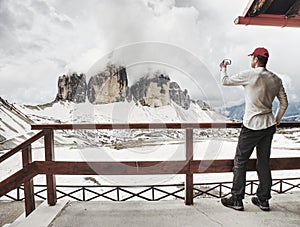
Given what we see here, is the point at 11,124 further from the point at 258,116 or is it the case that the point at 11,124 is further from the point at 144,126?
the point at 258,116

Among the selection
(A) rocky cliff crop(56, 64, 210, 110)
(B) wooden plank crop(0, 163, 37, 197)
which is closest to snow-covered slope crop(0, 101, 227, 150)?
(A) rocky cliff crop(56, 64, 210, 110)

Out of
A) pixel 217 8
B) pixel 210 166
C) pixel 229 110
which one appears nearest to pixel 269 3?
pixel 229 110

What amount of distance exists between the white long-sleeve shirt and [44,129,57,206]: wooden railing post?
1.53m

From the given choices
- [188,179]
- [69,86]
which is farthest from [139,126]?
[69,86]

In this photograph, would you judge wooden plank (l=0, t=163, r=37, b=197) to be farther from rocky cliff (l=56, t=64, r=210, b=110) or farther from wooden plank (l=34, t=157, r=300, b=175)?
rocky cliff (l=56, t=64, r=210, b=110)

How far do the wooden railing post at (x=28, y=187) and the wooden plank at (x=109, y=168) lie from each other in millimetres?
123

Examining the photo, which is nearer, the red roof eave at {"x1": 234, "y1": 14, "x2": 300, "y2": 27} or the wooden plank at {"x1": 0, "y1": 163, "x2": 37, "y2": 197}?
the wooden plank at {"x1": 0, "y1": 163, "x2": 37, "y2": 197}

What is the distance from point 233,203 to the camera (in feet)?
6.39

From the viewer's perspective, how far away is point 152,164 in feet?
6.30

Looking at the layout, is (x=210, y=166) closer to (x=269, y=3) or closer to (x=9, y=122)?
(x=269, y=3)

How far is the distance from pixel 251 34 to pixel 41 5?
13.5ft

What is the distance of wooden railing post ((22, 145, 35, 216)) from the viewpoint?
1.98 m

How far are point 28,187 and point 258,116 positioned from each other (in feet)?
6.62

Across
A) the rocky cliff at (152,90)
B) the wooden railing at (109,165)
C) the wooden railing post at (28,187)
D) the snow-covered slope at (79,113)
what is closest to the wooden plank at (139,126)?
the wooden railing at (109,165)
